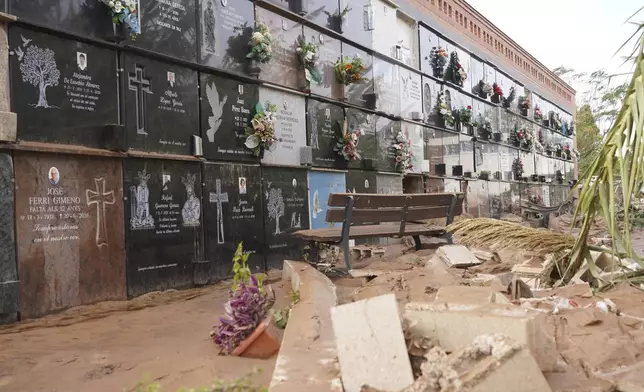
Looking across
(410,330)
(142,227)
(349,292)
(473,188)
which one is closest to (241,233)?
(142,227)

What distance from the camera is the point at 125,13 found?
536 centimetres

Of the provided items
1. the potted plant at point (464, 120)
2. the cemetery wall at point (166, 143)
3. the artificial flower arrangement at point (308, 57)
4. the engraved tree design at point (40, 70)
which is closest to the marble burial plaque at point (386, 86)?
the cemetery wall at point (166, 143)

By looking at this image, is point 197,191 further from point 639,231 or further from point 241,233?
point 639,231

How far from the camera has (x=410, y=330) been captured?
219 centimetres

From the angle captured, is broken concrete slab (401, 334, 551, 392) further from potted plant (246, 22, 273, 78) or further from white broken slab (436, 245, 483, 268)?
potted plant (246, 22, 273, 78)

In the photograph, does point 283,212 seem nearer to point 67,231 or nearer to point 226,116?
point 226,116

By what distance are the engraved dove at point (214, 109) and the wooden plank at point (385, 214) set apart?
189cm

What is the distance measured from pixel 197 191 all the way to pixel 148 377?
12.4 feet

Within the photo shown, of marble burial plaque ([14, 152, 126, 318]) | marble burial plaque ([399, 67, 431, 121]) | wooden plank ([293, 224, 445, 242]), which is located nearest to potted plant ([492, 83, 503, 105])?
marble burial plaque ([399, 67, 431, 121])

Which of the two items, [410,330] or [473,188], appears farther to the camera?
[473,188]

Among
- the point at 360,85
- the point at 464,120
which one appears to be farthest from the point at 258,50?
the point at 464,120

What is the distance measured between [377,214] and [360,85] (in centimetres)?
475

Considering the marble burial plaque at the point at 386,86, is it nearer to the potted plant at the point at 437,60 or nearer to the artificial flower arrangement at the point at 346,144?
the artificial flower arrangement at the point at 346,144

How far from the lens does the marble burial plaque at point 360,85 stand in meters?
10.0
